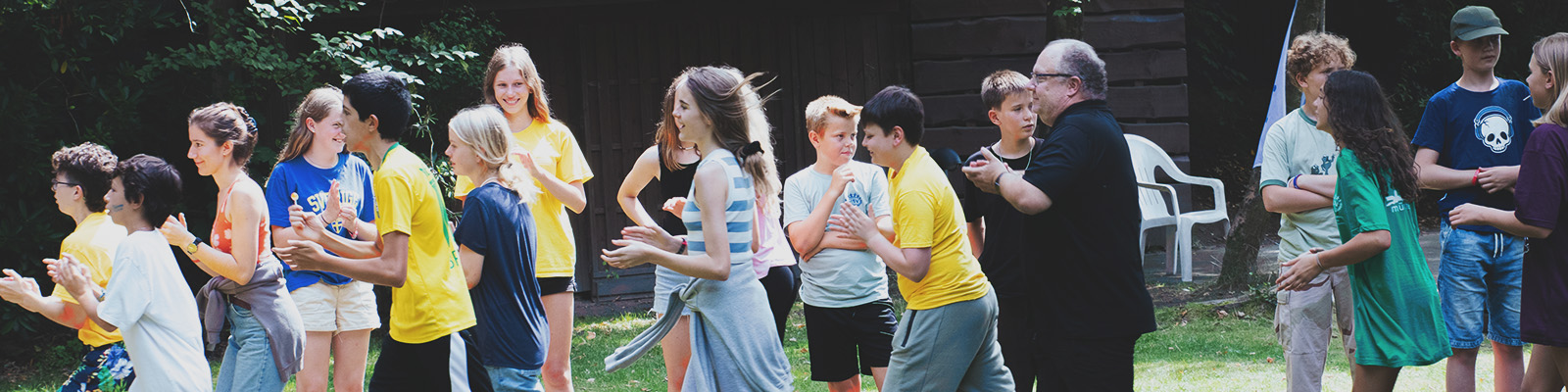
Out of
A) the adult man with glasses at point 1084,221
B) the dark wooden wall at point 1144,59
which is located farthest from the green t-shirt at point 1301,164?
the dark wooden wall at point 1144,59

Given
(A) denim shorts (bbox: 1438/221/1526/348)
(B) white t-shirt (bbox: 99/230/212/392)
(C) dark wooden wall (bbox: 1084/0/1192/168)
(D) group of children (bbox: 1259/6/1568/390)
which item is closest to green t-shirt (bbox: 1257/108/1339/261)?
(D) group of children (bbox: 1259/6/1568/390)

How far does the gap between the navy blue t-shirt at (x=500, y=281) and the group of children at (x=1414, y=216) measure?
2552 mm

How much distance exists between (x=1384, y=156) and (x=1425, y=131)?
38.1 inches

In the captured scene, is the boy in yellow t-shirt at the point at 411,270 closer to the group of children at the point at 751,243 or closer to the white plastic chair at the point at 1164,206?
the group of children at the point at 751,243

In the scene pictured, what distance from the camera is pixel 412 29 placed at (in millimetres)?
9273

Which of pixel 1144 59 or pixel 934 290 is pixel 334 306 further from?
pixel 1144 59

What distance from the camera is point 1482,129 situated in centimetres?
456

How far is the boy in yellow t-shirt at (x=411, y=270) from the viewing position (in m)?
3.69

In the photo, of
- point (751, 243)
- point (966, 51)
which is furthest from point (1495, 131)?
point (966, 51)

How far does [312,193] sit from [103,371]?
3.17 ft

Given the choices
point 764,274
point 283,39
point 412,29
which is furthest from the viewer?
point 412,29

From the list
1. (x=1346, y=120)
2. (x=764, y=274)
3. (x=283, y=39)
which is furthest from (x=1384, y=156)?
(x=283, y=39)

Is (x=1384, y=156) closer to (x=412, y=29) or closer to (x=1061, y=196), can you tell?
(x=1061, y=196)

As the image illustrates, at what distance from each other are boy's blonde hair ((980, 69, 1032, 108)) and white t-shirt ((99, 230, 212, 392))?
9.74ft
